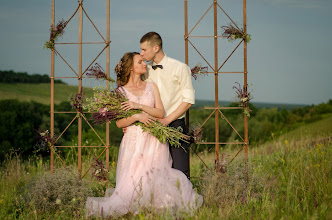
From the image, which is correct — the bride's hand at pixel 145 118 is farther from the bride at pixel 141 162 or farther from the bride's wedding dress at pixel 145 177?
the bride's wedding dress at pixel 145 177

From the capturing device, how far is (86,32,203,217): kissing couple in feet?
13.5

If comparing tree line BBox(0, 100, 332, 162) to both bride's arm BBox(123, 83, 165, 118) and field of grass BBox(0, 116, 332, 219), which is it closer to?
field of grass BBox(0, 116, 332, 219)

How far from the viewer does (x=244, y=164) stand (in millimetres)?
5648

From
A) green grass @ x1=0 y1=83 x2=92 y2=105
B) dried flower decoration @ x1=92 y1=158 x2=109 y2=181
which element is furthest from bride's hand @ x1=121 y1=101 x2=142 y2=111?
green grass @ x1=0 y1=83 x2=92 y2=105

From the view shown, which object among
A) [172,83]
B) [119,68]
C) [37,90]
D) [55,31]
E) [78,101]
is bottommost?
[78,101]

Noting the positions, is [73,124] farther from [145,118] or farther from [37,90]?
[145,118]

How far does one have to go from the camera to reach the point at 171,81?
4.62m

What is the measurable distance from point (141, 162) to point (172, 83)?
1.11m

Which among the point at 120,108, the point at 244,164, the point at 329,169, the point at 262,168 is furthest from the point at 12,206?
the point at 329,169

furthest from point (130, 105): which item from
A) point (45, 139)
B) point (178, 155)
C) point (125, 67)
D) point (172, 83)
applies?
point (45, 139)

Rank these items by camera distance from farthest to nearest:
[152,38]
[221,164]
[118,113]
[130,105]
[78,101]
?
[78,101] → [221,164] → [152,38] → [118,113] → [130,105]

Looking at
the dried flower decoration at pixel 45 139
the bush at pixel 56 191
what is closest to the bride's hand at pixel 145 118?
the bush at pixel 56 191

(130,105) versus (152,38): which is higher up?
(152,38)

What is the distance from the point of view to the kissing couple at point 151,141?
412 centimetres
